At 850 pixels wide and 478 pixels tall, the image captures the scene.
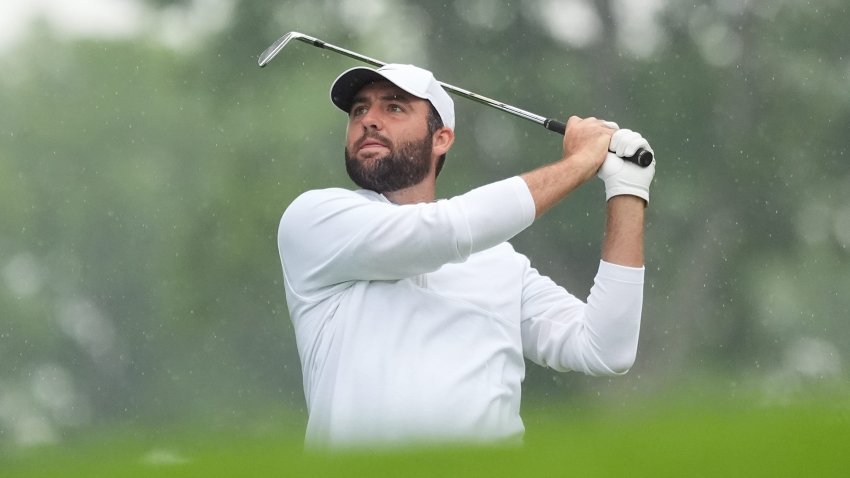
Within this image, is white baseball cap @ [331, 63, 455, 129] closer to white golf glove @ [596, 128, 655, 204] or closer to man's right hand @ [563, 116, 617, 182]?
man's right hand @ [563, 116, 617, 182]

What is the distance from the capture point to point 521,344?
A: 277 cm

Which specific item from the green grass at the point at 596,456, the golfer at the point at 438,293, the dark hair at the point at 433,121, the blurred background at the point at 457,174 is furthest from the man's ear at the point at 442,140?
the blurred background at the point at 457,174

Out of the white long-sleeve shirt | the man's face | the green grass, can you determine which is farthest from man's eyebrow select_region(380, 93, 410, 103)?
the green grass

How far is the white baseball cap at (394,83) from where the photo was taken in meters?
3.02

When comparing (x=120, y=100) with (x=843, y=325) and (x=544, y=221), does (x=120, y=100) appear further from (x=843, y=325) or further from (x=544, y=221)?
(x=843, y=325)

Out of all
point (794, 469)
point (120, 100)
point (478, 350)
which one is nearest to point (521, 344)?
point (478, 350)

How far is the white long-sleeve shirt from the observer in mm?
2535

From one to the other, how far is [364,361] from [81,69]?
18.2 m

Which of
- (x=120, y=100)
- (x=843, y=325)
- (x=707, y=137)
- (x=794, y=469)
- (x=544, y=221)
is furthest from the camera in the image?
(x=120, y=100)

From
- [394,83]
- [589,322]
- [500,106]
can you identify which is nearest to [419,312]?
[589,322]

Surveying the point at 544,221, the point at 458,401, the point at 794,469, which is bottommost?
the point at 794,469

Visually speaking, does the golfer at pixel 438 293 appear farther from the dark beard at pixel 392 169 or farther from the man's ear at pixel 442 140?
the man's ear at pixel 442 140

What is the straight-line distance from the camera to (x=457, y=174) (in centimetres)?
1519

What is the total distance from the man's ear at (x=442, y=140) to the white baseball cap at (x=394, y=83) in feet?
0.06
